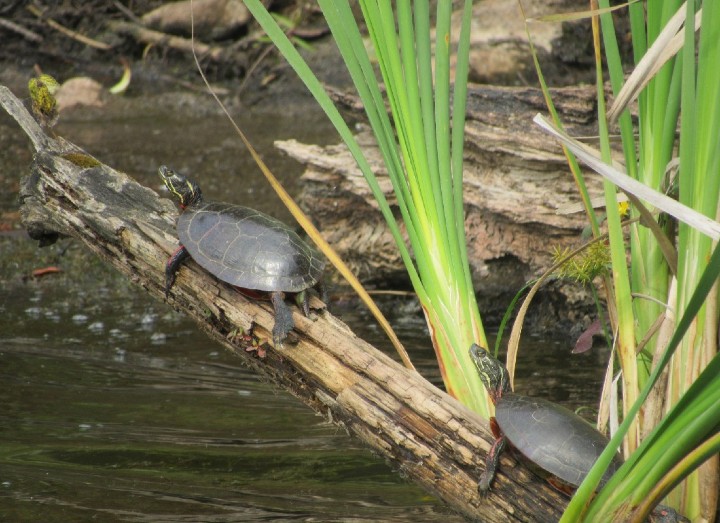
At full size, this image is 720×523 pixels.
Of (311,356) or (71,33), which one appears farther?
(71,33)

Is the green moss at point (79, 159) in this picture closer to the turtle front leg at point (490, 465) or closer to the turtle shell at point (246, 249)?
the turtle shell at point (246, 249)

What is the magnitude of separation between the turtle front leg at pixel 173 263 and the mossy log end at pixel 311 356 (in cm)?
4

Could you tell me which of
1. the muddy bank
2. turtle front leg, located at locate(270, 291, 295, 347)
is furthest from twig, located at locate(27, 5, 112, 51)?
turtle front leg, located at locate(270, 291, 295, 347)

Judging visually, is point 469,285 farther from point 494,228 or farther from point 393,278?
point 393,278

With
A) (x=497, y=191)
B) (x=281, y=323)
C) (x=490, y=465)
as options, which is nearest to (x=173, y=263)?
(x=281, y=323)

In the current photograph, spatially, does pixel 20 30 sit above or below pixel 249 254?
above

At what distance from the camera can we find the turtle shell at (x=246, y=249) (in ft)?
8.73

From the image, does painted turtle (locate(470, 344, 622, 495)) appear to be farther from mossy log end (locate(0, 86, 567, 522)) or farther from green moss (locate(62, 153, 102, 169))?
green moss (locate(62, 153, 102, 169))

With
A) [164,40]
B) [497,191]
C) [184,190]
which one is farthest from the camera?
[164,40]

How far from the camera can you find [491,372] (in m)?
2.41

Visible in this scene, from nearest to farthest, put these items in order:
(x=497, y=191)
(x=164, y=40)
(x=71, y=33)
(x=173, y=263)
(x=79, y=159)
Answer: (x=173, y=263) < (x=79, y=159) < (x=497, y=191) < (x=164, y=40) < (x=71, y=33)

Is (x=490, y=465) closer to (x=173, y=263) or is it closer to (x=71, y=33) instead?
(x=173, y=263)

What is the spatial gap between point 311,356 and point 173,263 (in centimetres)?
58

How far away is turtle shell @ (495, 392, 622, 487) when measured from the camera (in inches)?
84.4
